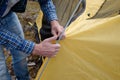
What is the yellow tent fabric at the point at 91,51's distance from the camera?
172 cm

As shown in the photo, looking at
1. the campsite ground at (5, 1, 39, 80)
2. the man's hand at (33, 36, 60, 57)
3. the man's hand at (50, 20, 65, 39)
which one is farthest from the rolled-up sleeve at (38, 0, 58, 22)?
the campsite ground at (5, 1, 39, 80)

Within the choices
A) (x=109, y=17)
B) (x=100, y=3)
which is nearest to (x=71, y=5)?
(x=100, y=3)

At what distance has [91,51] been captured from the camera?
175 centimetres

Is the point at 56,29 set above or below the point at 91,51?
above

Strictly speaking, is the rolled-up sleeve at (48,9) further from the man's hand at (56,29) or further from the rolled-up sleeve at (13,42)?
the rolled-up sleeve at (13,42)

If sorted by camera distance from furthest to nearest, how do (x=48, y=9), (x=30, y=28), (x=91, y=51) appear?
(x=30, y=28) → (x=48, y=9) → (x=91, y=51)

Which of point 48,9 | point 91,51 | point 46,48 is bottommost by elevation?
point 91,51

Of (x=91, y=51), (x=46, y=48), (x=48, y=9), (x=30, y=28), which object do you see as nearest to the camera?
(x=46, y=48)

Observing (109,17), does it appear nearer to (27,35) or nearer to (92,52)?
(92,52)

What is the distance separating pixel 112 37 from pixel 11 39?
576 millimetres

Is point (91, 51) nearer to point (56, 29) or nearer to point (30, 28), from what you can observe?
point (56, 29)

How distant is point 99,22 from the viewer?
1.75 meters

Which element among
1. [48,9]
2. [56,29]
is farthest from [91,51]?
[48,9]

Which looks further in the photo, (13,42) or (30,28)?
(30,28)
